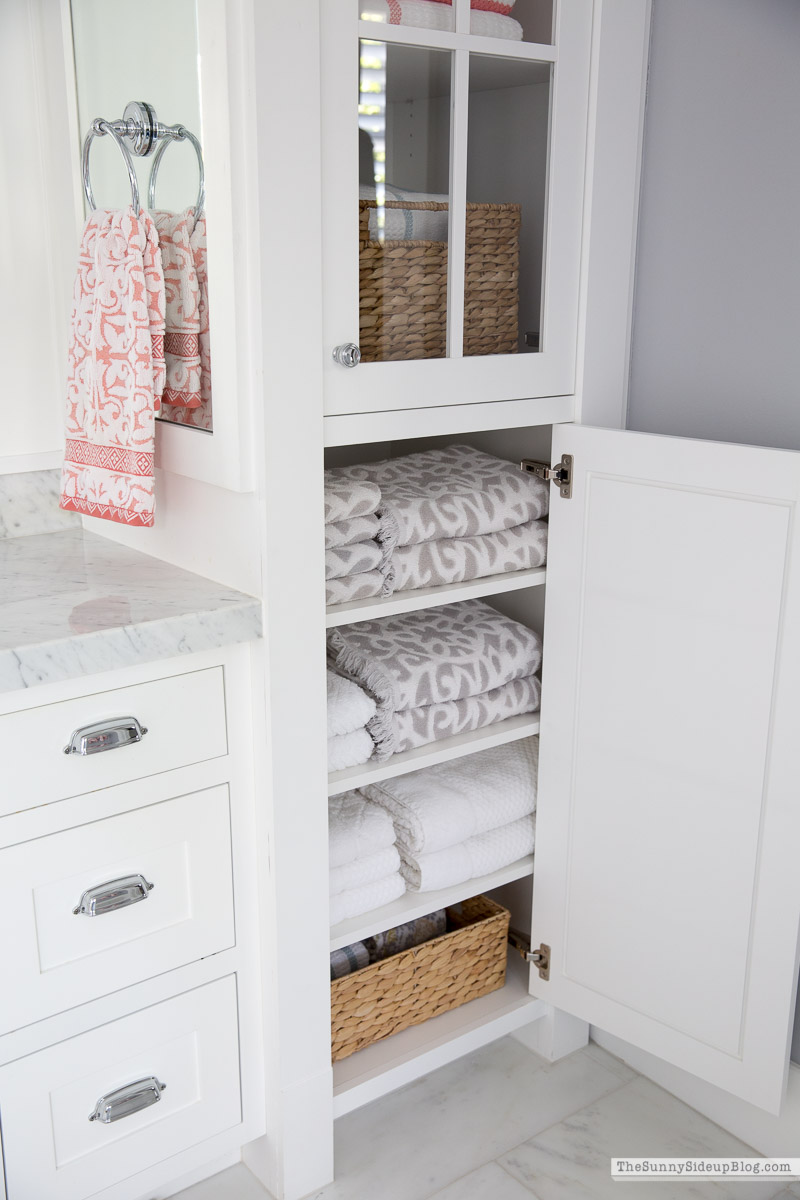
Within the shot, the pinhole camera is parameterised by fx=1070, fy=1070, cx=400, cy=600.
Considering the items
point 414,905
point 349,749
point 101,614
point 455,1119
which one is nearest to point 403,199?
point 101,614

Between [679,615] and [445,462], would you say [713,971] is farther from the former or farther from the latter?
[445,462]

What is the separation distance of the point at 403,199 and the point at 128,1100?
4.00 ft

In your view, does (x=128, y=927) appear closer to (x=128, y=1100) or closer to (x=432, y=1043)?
(x=128, y=1100)

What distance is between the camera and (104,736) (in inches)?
49.5

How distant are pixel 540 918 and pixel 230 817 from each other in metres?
0.62

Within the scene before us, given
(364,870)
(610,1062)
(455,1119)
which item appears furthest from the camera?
(610,1062)

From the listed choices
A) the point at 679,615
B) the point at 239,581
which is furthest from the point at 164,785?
the point at 679,615

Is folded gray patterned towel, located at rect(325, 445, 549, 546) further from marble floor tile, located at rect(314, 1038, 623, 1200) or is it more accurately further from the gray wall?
marble floor tile, located at rect(314, 1038, 623, 1200)

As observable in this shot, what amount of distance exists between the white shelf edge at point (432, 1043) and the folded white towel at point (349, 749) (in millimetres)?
493

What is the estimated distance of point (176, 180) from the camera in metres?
1.38

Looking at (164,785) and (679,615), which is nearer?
(164,785)

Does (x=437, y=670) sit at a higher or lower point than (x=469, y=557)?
lower

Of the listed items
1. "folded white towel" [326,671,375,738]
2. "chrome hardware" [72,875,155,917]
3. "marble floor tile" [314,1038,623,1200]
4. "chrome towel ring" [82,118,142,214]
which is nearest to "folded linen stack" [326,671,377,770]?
"folded white towel" [326,671,375,738]

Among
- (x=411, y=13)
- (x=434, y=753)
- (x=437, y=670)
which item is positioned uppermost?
(x=411, y=13)
